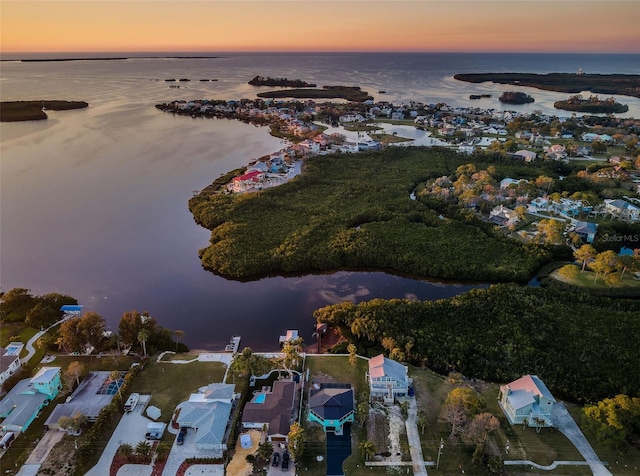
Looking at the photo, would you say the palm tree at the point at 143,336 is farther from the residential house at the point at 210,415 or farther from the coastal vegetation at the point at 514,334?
the coastal vegetation at the point at 514,334

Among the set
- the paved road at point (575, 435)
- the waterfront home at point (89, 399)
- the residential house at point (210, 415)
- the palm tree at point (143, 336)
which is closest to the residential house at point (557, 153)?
the paved road at point (575, 435)

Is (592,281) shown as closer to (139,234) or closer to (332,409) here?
(332,409)

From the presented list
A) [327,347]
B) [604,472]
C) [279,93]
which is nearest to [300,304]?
[327,347]

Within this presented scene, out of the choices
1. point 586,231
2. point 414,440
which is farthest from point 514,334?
point 586,231

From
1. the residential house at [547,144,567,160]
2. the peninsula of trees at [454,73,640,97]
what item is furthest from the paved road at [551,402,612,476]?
the peninsula of trees at [454,73,640,97]

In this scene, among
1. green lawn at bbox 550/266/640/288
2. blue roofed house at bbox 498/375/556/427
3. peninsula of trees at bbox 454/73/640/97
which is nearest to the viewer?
blue roofed house at bbox 498/375/556/427

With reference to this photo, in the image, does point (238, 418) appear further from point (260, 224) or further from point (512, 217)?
point (512, 217)

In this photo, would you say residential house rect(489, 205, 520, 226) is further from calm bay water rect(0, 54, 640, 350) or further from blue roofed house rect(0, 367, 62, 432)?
blue roofed house rect(0, 367, 62, 432)
